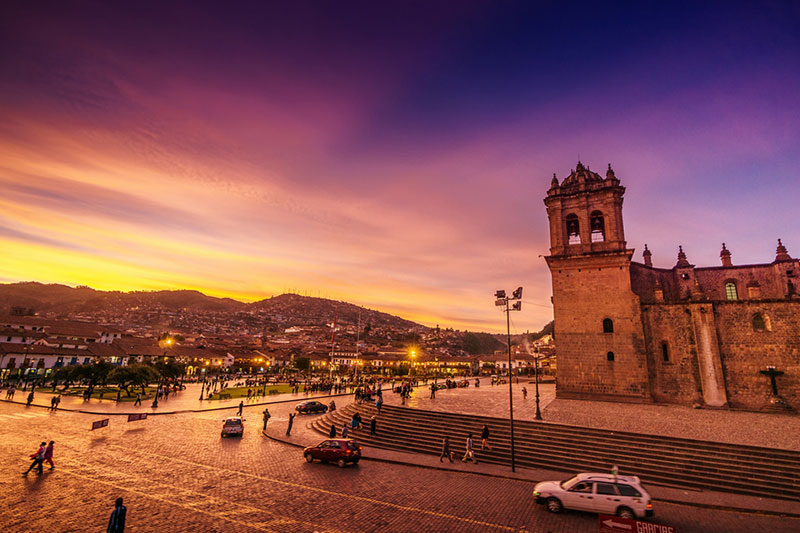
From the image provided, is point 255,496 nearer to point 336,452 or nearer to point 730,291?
point 336,452

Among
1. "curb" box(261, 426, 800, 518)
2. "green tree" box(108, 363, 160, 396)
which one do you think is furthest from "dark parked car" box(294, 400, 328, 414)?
"green tree" box(108, 363, 160, 396)

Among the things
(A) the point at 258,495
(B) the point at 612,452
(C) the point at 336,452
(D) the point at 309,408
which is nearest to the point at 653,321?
(B) the point at 612,452

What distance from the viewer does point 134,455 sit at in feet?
55.1

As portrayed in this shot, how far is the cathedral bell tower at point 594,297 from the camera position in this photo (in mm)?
29125

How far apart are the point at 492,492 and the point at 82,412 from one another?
32.7m

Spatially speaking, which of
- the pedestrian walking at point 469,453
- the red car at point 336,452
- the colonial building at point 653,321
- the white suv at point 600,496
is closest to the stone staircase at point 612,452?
the pedestrian walking at point 469,453

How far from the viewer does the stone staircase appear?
14.7m

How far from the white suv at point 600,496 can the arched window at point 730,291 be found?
33.2 m

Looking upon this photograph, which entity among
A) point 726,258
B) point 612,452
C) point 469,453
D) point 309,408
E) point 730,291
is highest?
point 726,258

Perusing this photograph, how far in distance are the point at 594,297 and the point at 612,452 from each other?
17226 mm

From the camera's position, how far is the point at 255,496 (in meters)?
12.4

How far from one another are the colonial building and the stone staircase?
1309 centimetres

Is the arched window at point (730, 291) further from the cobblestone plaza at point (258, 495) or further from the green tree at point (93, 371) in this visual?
the green tree at point (93, 371)

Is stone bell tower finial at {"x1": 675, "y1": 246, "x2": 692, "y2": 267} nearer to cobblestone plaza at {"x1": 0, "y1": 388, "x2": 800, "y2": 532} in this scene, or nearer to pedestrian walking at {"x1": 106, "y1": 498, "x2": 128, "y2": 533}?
cobblestone plaza at {"x1": 0, "y1": 388, "x2": 800, "y2": 532}
